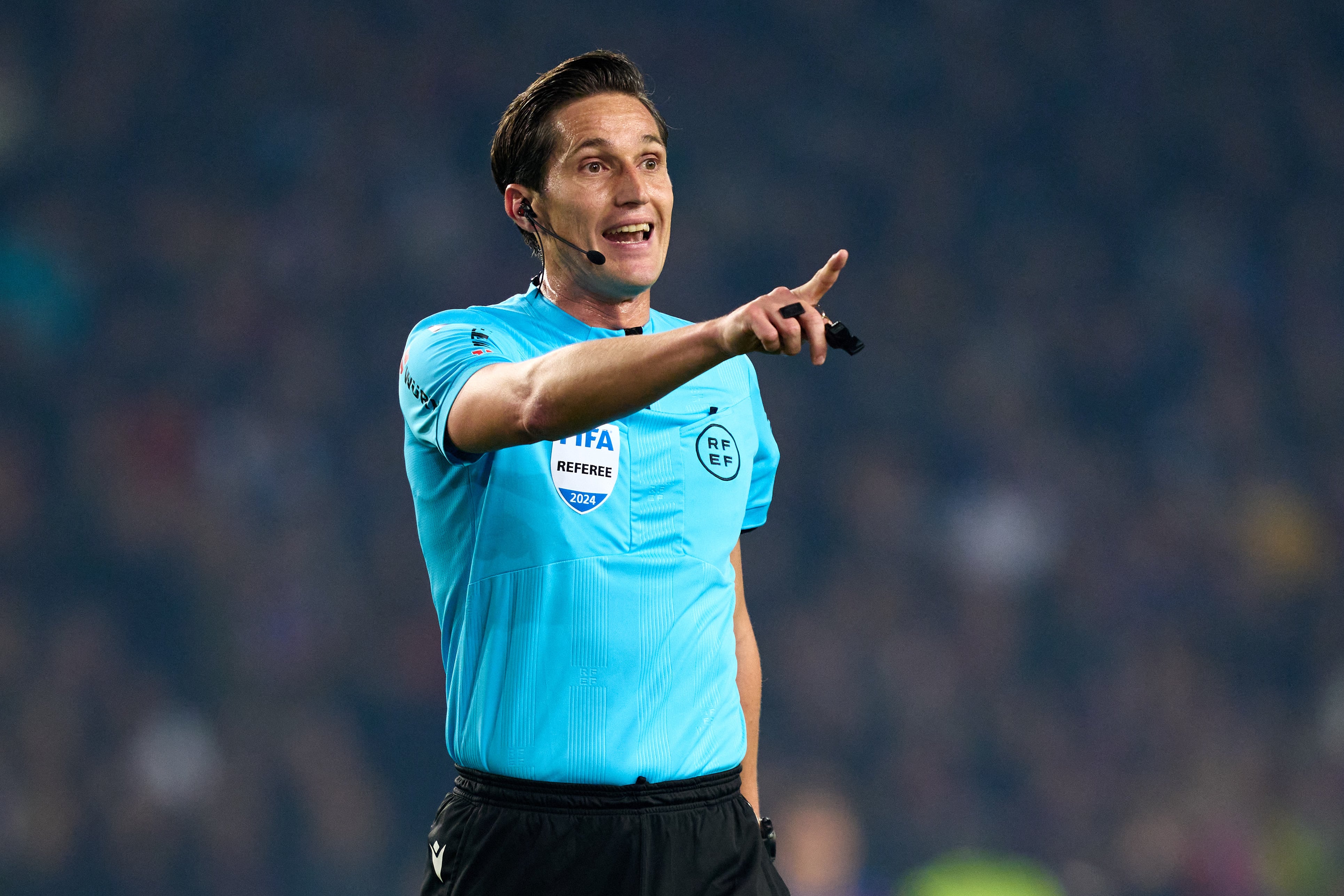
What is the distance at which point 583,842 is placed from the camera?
200 centimetres

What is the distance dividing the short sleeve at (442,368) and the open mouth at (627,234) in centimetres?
27

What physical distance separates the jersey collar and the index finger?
29.4 inches

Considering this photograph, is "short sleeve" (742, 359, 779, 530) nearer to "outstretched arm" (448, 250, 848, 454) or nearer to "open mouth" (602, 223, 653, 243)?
"open mouth" (602, 223, 653, 243)

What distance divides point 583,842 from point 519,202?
1132 millimetres

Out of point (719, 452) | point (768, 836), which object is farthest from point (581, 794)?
point (719, 452)

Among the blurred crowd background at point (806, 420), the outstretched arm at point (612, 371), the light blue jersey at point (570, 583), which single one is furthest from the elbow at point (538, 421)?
the blurred crowd background at point (806, 420)

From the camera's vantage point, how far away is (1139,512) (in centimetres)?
670

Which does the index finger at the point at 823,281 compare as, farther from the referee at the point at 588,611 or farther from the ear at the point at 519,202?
the ear at the point at 519,202

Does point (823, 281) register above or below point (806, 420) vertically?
above

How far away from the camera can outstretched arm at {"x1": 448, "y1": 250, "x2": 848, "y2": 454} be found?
1.46m

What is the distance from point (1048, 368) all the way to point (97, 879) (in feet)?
16.7

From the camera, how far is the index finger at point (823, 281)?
1.50m

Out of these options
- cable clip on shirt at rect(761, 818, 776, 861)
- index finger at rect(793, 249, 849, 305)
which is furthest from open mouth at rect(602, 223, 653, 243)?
cable clip on shirt at rect(761, 818, 776, 861)

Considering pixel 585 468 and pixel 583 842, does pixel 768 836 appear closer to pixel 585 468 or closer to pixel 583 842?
pixel 583 842
